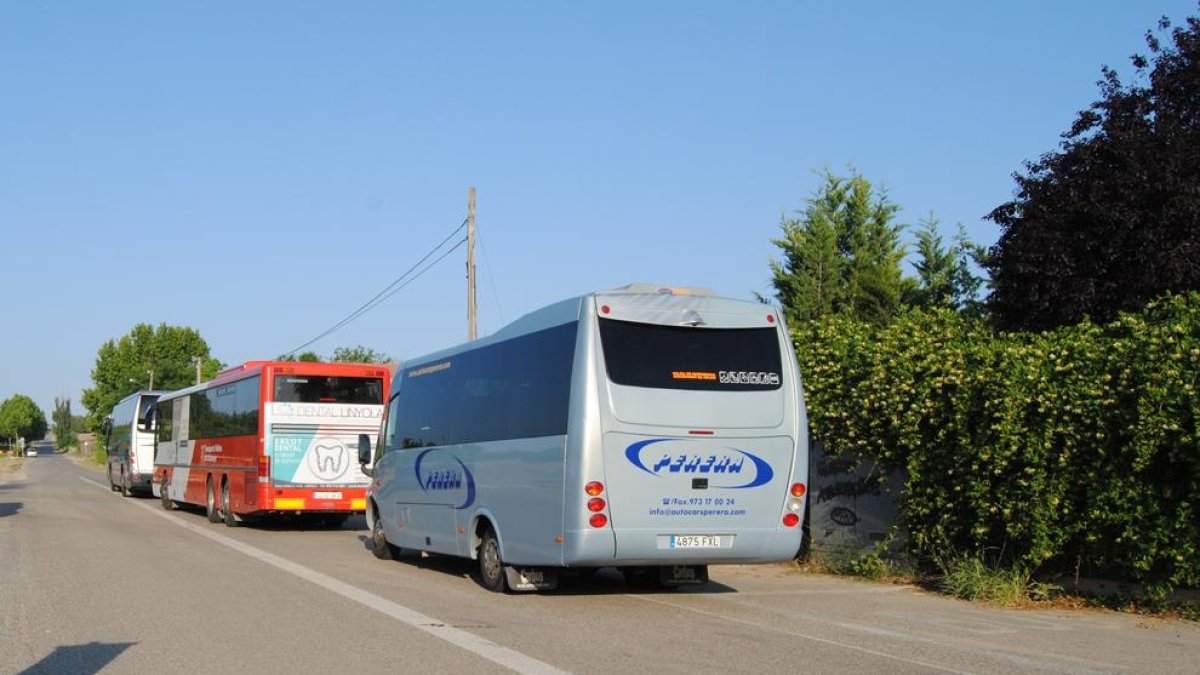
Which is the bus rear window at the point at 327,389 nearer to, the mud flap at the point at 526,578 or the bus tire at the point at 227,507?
the bus tire at the point at 227,507

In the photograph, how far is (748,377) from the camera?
39.4ft

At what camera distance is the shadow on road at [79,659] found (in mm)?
8102

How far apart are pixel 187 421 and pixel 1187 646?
23.3m

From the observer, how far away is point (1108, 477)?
11.3 m

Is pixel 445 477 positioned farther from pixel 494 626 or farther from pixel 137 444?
pixel 137 444

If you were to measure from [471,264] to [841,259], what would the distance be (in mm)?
10922

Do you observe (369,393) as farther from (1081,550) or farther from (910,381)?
(1081,550)

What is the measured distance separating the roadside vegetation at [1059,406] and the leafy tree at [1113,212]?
0.13 feet

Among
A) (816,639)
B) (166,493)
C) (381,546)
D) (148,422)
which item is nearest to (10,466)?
(148,422)

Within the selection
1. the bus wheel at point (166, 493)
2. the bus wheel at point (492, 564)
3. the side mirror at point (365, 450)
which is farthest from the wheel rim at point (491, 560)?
the bus wheel at point (166, 493)

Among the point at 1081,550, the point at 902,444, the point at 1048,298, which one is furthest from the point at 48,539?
the point at 1048,298

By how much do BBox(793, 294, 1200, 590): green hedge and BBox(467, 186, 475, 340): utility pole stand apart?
1561cm

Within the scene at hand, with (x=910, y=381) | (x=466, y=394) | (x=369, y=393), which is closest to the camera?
(x=910, y=381)

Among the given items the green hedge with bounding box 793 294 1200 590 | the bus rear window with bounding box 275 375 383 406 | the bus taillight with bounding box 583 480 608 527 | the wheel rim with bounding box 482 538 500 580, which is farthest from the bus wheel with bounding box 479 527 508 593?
the bus rear window with bounding box 275 375 383 406
